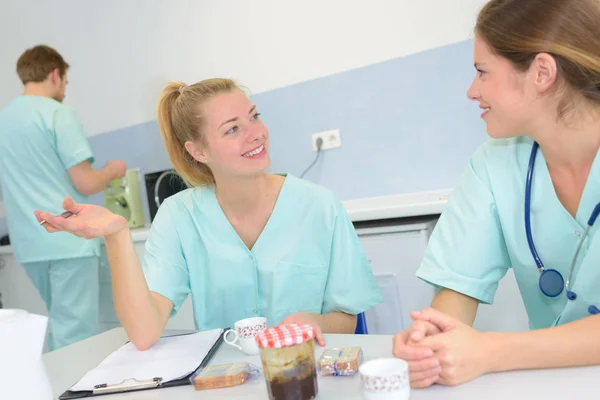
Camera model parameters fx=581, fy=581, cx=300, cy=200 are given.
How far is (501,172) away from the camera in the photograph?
115 cm

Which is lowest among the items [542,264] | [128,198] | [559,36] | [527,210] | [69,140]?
[128,198]

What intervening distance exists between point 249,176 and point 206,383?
0.69 m

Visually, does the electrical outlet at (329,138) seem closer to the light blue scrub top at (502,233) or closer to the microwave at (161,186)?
the microwave at (161,186)

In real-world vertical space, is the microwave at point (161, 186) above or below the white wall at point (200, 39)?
below

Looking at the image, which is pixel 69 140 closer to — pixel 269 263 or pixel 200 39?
pixel 200 39

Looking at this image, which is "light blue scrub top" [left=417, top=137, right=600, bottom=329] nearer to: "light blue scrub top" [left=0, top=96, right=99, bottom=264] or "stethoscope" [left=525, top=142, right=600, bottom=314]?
"stethoscope" [left=525, top=142, right=600, bottom=314]

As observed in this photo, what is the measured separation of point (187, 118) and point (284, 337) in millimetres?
948

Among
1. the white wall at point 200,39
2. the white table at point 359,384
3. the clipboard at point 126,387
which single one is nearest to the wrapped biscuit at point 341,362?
the white table at point 359,384

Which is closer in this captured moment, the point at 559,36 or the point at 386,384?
the point at 386,384

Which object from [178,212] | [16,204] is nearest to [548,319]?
[178,212]

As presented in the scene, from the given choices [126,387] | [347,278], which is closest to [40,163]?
[347,278]

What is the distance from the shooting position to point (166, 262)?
1451 mm

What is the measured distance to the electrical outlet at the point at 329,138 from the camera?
107 inches

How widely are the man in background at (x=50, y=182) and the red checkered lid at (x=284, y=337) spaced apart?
6.31 feet
